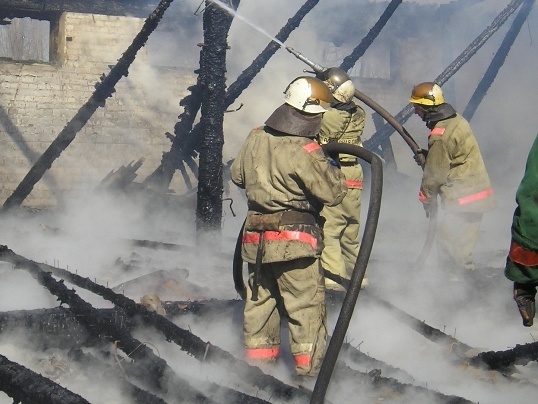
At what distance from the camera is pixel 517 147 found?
1531cm

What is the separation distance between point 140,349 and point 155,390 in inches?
11.5

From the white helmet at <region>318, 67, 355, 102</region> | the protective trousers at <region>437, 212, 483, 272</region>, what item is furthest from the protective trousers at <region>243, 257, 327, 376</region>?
the protective trousers at <region>437, 212, 483, 272</region>

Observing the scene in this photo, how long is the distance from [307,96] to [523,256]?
Answer: 215cm

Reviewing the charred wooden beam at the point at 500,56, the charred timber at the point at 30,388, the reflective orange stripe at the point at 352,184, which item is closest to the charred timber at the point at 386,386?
the charred timber at the point at 30,388

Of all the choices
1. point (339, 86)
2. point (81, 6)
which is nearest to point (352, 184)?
point (339, 86)

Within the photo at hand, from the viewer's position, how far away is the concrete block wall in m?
11.5

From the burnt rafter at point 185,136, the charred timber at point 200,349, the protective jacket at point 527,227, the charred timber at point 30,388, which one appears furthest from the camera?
the burnt rafter at point 185,136

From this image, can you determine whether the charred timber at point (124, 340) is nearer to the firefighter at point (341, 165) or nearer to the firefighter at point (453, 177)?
the firefighter at point (341, 165)

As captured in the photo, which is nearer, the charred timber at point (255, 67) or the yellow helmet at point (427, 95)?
the yellow helmet at point (427, 95)

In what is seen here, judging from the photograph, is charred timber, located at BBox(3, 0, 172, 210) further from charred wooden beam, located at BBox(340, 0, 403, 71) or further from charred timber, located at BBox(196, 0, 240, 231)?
charred wooden beam, located at BBox(340, 0, 403, 71)

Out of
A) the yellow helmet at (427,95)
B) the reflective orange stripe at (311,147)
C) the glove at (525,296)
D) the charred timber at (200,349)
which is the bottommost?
the charred timber at (200,349)

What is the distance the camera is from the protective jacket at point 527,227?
108 inches

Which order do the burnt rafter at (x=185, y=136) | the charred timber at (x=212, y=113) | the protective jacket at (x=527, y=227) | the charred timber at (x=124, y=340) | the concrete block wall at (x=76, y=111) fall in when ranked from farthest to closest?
the concrete block wall at (x=76, y=111) → the burnt rafter at (x=185, y=136) → the charred timber at (x=212, y=113) → the charred timber at (x=124, y=340) → the protective jacket at (x=527, y=227)

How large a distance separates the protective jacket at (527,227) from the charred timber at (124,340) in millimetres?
1747
